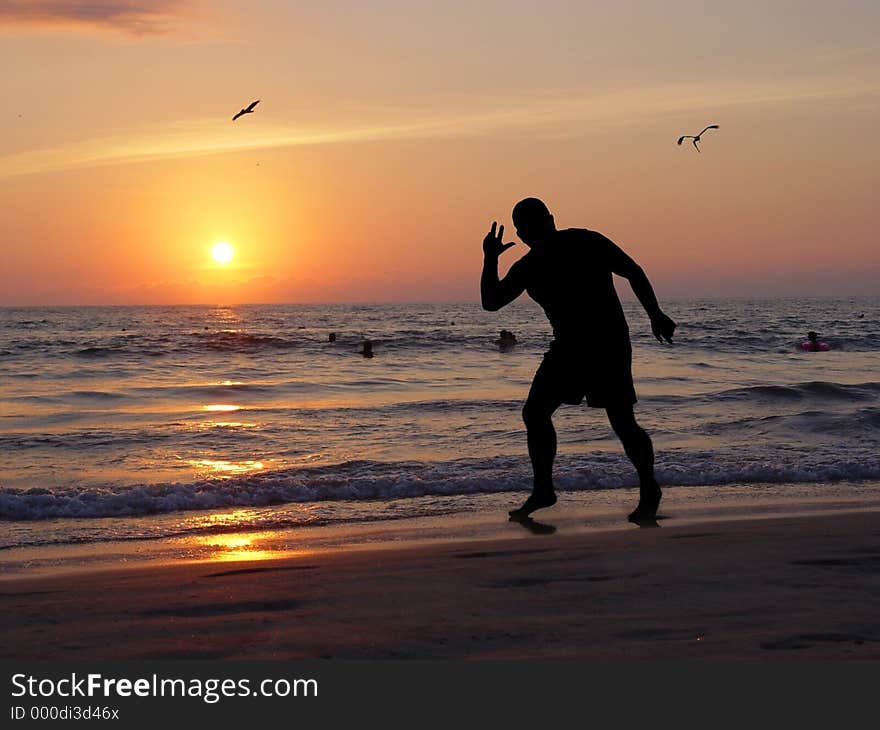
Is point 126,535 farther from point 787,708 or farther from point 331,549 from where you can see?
point 787,708

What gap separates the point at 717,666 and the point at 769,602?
810 millimetres

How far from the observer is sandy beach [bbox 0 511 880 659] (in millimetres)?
3258

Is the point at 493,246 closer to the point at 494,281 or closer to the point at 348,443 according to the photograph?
the point at 494,281

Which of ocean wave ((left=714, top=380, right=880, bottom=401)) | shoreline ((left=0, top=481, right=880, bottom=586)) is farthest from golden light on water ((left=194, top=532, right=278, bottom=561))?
ocean wave ((left=714, top=380, right=880, bottom=401))

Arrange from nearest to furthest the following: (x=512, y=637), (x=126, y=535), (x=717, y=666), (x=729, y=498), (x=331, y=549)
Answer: (x=717, y=666)
(x=512, y=637)
(x=331, y=549)
(x=126, y=535)
(x=729, y=498)

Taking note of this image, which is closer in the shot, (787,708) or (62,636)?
(787,708)

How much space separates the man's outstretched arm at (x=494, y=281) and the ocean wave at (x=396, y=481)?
2315 millimetres

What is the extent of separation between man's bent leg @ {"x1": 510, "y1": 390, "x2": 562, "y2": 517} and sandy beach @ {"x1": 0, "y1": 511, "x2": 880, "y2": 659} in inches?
37.3

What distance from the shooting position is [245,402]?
15805 millimetres

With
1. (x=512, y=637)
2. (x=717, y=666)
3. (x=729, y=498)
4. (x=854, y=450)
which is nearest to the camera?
(x=717, y=666)

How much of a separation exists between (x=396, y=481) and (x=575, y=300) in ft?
8.72

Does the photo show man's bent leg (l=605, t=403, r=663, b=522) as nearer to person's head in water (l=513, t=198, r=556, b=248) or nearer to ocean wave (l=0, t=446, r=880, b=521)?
A: person's head in water (l=513, t=198, r=556, b=248)

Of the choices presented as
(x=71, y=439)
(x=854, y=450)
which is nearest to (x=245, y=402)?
(x=71, y=439)

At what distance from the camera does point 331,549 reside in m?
5.47
